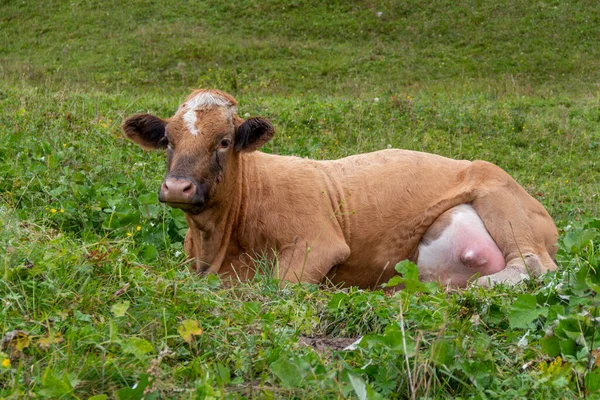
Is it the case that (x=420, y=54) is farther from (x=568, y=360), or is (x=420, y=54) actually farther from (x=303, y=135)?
(x=568, y=360)

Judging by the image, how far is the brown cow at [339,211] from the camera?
6805 mm

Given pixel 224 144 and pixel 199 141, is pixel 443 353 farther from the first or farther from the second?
pixel 224 144

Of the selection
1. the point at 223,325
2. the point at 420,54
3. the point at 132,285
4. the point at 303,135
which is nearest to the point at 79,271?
the point at 132,285

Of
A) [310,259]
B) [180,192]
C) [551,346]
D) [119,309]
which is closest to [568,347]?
[551,346]

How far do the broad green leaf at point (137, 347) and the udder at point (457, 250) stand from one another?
4236 mm

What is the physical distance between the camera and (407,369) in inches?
144

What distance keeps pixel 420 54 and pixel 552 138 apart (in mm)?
18190

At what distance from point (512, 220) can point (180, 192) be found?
344 centimetres

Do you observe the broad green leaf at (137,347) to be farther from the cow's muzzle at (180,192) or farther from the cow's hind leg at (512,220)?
the cow's hind leg at (512,220)

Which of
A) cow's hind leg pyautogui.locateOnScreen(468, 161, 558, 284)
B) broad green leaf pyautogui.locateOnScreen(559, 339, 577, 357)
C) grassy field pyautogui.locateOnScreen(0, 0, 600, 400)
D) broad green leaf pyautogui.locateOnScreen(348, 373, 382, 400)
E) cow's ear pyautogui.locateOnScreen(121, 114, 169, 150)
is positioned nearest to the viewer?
broad green leaf pyautogui.locateOnScreen(348, 373, 382, 400)

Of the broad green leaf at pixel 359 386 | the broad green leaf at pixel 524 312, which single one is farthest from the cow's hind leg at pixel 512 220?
the broad green leaf at pixel 359 386

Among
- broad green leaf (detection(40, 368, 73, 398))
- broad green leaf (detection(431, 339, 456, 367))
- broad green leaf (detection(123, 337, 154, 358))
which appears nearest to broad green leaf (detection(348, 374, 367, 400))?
broad green leaf (detection(431, 339, 456, 367))

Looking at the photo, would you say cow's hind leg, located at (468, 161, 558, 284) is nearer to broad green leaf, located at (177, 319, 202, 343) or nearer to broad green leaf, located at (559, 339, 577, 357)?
broad green leaf, located at (559, 339, 577, 357)

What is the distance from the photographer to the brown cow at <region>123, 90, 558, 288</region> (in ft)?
22.3
